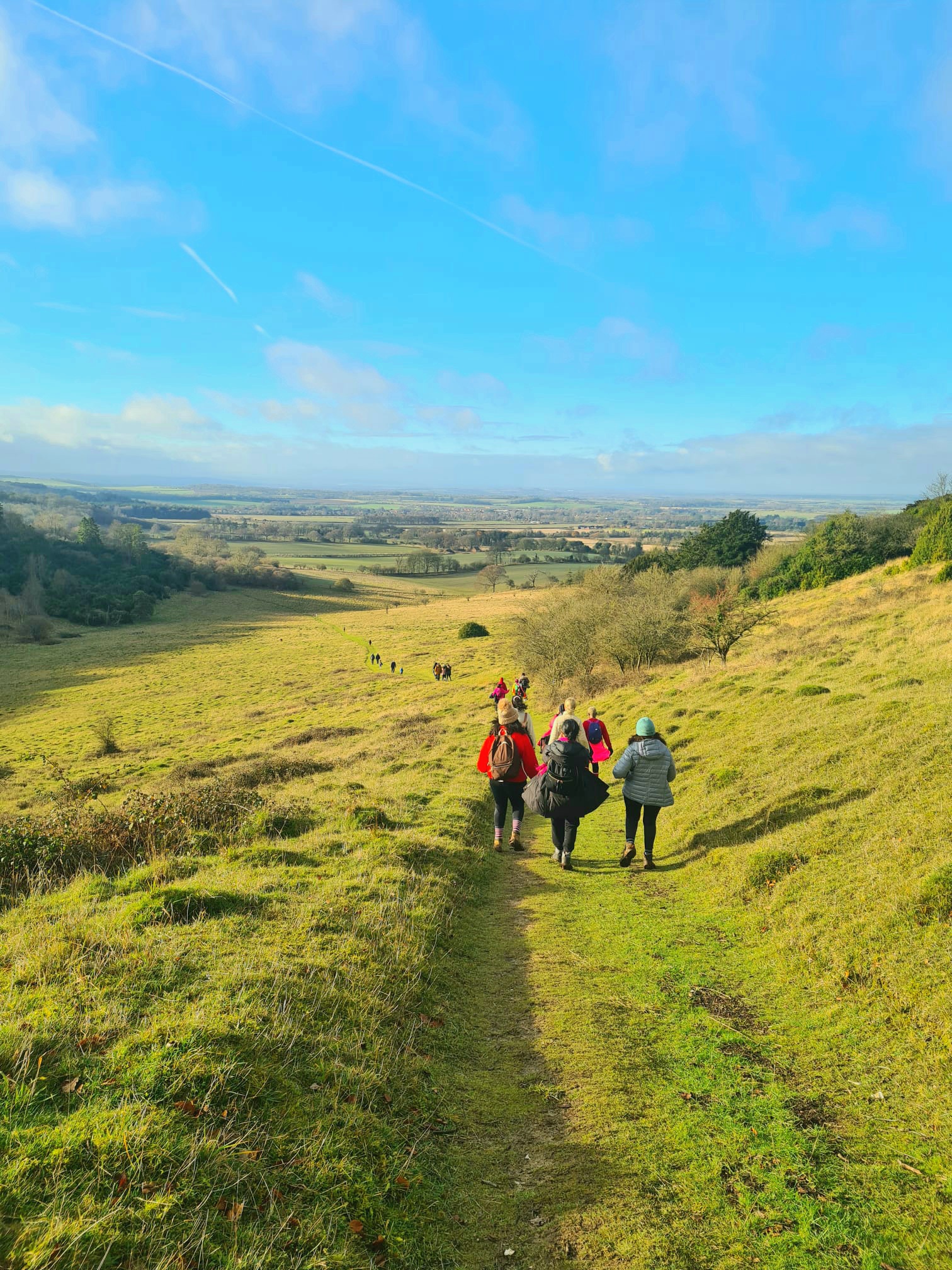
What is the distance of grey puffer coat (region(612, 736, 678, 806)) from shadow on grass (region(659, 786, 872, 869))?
48.5 inches

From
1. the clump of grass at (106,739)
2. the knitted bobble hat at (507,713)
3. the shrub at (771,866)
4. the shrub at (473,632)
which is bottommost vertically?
the clump of grass at (106,739)

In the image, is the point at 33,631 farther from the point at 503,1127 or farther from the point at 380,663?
the point at 503,1127

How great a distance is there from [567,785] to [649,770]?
1.27 meters

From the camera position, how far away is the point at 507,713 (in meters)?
10.1

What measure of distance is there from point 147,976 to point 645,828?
7.06 meters

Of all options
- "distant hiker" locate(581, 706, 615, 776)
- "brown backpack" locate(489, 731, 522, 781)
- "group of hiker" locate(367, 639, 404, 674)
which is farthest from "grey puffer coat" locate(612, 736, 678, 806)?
"group of hiker" locate(367, 639, 404, 674)

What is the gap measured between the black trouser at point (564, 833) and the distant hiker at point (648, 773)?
0.92 metres

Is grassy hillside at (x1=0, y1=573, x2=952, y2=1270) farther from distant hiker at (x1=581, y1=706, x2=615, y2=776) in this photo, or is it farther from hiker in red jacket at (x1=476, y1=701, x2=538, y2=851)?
distant hiker at (x1=581, y1=706, x2=615, y2=776)

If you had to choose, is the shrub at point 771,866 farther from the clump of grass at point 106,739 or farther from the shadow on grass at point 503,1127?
the clump of grass at point 106,739

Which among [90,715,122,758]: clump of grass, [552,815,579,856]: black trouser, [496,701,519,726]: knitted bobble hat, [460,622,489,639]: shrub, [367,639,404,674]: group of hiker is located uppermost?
[496,701,519,726]: knitted bobble hat

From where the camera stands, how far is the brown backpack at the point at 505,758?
32.6 feet

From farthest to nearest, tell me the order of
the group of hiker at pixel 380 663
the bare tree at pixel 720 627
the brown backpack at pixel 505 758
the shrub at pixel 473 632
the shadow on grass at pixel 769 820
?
the shrub at pixel 473 632
the group of hiker at pixel 380 663
the bare tree at pixel 720 627
the brown backpack at pixel 505 758
the shadow on grass at pixel 769 820

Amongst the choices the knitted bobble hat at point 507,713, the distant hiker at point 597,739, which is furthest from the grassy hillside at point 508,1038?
the knitted bobble hat at point 507,713

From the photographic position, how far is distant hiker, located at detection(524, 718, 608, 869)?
929cm
